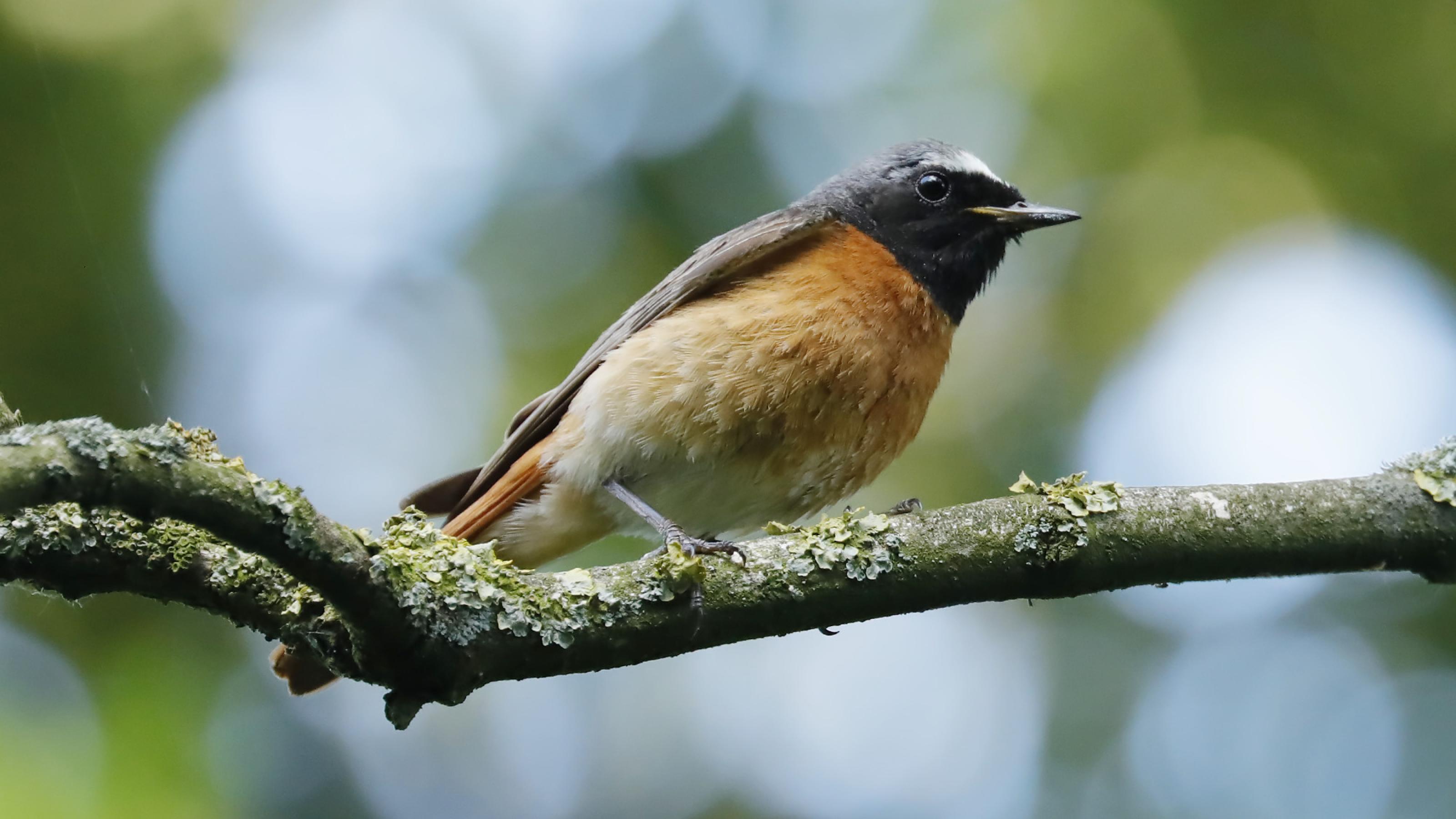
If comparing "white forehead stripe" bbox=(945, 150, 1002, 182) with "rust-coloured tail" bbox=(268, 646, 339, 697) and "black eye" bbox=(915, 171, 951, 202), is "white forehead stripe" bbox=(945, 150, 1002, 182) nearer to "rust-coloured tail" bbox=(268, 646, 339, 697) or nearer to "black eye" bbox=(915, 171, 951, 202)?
"black eye" bbox=(915, 171, 951, 202)

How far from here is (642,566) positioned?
126 inches

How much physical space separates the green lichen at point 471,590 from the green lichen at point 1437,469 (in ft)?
8.30

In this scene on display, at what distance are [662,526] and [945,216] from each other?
224 cm

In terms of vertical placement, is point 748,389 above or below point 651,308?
below

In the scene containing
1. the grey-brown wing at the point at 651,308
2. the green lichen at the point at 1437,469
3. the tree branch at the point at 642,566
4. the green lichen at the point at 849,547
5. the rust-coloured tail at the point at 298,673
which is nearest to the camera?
the tree branch at the point at 642,566

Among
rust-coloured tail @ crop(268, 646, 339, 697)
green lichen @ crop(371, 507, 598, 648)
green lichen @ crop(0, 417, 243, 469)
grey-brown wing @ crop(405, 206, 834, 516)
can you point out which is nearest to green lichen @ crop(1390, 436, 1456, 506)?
green lichen @ crop(371, 507, 598, 648)

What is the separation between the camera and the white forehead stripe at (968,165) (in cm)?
570

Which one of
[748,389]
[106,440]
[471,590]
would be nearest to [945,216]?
[748,389]

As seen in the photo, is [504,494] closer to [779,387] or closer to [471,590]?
[779,387]

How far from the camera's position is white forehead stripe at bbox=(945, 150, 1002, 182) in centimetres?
570

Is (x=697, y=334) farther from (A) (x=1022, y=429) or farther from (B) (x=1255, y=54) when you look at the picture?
(B) (x=1255, y=54)

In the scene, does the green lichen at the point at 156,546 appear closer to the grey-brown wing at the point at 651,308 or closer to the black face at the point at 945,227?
the grey-brown wing at the point at 651,308

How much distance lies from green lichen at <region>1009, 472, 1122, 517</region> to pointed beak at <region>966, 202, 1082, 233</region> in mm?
2437

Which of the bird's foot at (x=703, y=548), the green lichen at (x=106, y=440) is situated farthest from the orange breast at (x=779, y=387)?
the green lichen at (x=106, y=440)
